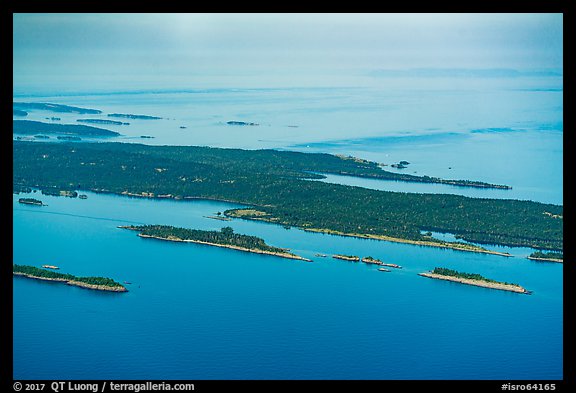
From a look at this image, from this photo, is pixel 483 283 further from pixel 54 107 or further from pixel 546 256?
pixel 54 107

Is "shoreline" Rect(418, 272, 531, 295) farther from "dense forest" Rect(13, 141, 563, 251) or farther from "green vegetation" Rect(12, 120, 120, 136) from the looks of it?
"green vegetation" Rect(12, 120, 120, 136)

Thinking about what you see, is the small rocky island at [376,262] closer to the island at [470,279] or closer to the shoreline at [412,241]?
the island at [470,279]

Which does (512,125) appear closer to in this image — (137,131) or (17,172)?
(137,131)

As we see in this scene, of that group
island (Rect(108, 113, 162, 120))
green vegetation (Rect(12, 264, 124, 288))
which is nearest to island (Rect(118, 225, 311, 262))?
green vegetation (Rect(12, 264, 124, 288))

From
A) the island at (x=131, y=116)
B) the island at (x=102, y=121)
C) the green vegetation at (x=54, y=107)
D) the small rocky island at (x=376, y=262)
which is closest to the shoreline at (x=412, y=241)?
the small rocky island at (x=376, y=262)

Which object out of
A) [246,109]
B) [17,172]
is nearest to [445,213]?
[17,172]

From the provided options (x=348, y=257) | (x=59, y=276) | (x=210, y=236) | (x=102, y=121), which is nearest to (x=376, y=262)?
(x=348, y=257)
